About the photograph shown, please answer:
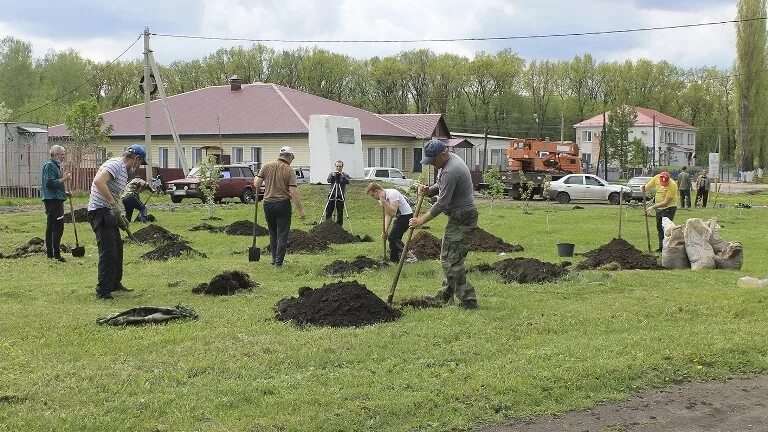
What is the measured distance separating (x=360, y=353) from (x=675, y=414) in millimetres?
2525

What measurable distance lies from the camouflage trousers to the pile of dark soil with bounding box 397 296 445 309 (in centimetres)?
28

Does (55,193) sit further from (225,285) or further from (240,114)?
(240,114)

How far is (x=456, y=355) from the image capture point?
735 cm

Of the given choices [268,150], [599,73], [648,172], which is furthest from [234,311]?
[599,73]

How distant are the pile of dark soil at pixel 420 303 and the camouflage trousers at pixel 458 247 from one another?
0.28 m

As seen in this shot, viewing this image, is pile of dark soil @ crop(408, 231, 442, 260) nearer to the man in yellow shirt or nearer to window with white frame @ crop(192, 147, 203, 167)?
the man in yellow shirt

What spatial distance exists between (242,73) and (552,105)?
1389 inches

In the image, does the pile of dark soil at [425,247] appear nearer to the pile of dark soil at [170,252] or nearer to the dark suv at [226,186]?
the pile of dark soil at [170,252]

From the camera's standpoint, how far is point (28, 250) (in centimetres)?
1554

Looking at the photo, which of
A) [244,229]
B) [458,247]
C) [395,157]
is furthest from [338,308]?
[395,157]

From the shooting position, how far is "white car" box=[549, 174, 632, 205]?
40656 millimetres

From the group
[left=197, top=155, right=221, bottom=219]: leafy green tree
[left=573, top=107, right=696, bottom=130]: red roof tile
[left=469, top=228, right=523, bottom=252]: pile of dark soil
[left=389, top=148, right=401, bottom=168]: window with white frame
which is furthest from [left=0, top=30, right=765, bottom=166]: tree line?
[left=469, top=228, right=523, bottom=252]: pile of dark soil

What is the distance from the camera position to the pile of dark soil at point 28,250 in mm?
14970

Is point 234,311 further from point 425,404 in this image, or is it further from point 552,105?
point 552,105
